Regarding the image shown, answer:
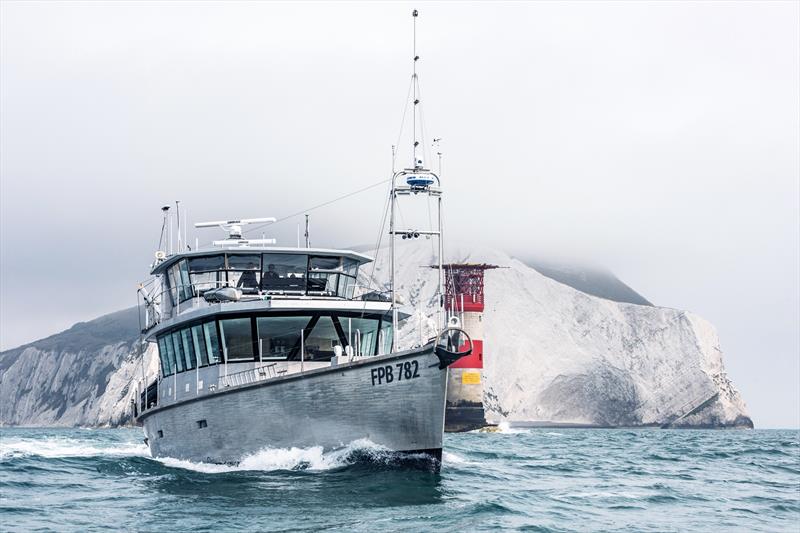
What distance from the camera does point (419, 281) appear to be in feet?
616

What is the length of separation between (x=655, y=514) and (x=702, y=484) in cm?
796

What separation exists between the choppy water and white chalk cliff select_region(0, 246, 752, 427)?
131130mm

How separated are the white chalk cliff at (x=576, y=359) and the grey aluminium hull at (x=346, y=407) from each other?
134302mm

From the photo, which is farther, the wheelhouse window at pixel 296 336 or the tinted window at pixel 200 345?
the tinted window at pixel 200 345

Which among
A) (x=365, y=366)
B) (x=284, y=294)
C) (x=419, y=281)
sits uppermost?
(x=419, y=281)

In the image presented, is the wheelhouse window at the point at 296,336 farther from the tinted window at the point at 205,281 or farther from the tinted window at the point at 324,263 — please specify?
the tinted window at the point at 205,281

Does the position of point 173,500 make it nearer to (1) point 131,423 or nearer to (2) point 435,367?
(2) point 435,367

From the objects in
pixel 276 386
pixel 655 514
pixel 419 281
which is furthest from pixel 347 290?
pixel 419 281

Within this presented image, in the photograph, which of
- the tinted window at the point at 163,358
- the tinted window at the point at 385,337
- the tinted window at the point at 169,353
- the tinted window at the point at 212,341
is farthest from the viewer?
the tinted window at the point at 163,358

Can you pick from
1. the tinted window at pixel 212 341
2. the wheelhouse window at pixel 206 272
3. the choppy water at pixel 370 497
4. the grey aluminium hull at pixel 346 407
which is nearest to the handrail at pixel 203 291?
the wheelhouse window at pixel 206 272

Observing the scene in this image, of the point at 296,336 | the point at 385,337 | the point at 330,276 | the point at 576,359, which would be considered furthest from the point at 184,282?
the point at 576,359

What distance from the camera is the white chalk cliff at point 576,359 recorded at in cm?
16975

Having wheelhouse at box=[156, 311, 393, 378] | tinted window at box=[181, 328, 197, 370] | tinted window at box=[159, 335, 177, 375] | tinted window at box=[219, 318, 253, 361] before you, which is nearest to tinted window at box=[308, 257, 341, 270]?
wheelhouse at box=[156, 311, 393, 378]

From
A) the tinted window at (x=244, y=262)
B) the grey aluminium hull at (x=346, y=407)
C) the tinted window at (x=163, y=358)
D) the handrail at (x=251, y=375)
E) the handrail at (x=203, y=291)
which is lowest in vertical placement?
the grey aluminium hull at (x=346, y=407)
